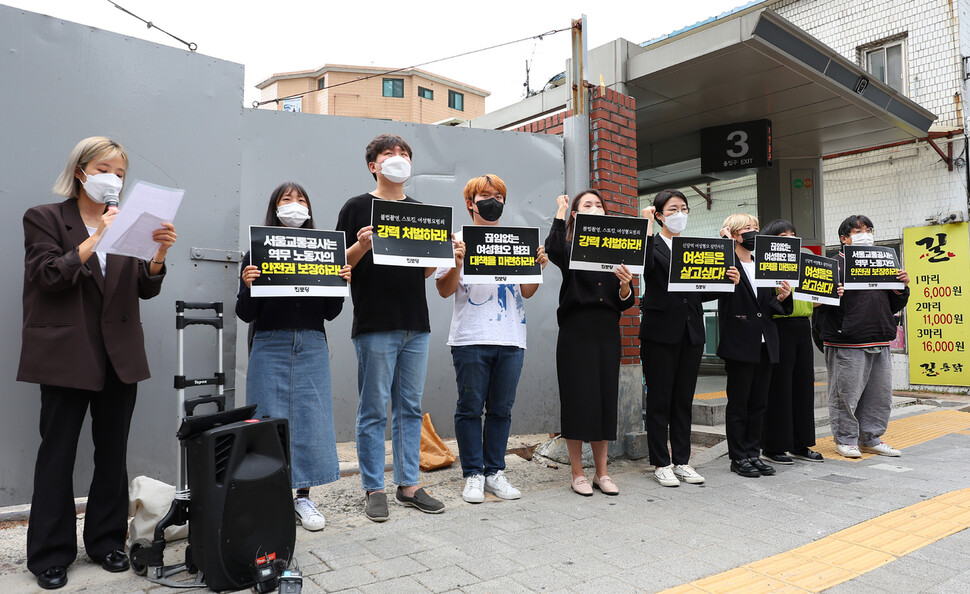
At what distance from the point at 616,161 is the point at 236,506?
14.7ft

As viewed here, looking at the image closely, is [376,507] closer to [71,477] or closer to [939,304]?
[71,477]

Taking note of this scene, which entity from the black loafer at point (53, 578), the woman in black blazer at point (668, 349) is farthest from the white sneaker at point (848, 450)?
the black loafer at point (53, 578)

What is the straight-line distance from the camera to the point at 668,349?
4.68 metres

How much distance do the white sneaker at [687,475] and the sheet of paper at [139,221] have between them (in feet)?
12.4

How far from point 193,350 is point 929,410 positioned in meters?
9.21

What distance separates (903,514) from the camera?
396cm

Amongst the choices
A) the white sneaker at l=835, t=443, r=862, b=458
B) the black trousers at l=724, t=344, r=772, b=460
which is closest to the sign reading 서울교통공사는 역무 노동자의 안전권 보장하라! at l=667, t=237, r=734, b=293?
the black trousers at l=724, t=344, r=772, b=460

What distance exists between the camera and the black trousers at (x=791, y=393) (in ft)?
17.6

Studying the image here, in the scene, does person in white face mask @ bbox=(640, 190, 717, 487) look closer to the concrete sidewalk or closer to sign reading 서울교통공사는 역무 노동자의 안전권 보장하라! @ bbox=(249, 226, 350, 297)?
the concrete sidewalk

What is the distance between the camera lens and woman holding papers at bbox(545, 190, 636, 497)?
437 centimetres

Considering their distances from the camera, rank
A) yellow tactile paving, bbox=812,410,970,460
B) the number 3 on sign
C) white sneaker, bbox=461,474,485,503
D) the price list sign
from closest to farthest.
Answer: white sneaker, bbox=461,474,485,503 < yellow tactile paving, bbox=812,410,970,460 < the number 3 on sign < the price list sign

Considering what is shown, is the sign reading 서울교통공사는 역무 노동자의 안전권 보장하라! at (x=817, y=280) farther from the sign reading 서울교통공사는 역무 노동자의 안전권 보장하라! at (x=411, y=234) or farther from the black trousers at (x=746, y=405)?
the sign reading 서울교통공사는 역무 노동자의 안전권 보장하라! at (x=411, y=234)

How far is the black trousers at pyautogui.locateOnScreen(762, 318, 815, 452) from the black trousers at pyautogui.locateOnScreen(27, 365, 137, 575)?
468 cm

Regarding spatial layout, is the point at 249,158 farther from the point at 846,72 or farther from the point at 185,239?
the point at 846,72
